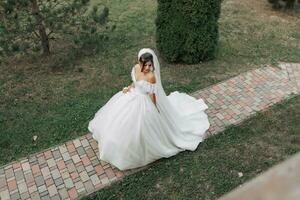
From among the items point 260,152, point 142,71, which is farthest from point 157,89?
point 260,152

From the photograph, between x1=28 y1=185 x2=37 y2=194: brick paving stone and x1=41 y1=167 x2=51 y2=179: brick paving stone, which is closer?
x1=28 y1=185 x2=37 y2=194: brick paving stone

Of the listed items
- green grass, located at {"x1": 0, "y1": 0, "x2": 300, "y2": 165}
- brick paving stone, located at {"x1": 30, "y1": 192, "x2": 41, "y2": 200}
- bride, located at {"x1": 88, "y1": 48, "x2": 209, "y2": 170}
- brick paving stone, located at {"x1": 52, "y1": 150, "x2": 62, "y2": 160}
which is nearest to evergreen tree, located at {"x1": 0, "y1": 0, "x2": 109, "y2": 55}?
green grass, located at {"x1": 0, "y1": 0, "x2": 300, "y2": 165}

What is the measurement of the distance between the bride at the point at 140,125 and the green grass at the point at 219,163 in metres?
0.26

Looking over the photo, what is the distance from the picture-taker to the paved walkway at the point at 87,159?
608 cm

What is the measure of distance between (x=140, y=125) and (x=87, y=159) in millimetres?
1366

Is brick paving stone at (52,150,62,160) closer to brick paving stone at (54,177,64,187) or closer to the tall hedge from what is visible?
brick paving stone at (54,177,64,187)

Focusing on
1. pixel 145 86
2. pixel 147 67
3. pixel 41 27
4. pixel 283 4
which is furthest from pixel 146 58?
pixel 283 4

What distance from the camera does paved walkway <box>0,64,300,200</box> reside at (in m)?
6.08

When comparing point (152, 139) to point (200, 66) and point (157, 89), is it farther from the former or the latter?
point (200, 66)

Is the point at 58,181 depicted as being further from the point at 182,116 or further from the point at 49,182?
the point at 182,116

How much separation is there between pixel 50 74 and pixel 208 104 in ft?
13.8

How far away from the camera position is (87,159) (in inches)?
260

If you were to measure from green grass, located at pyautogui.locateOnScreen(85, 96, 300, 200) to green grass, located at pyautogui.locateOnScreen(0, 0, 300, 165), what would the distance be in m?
1.78

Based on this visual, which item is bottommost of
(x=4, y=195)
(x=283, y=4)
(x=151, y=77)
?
(x=4, y=195)
